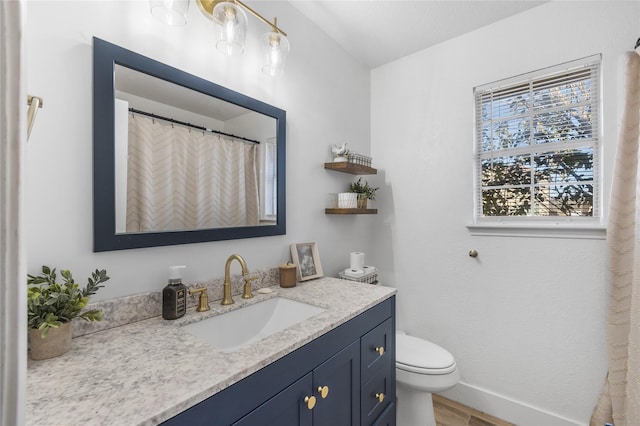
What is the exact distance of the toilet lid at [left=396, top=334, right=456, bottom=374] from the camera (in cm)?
155

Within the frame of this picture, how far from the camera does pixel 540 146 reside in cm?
178

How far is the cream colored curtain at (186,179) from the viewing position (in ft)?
3.59

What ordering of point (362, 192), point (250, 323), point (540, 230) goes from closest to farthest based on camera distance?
point (250, 323) < point (540, 230) < point (362, 192)

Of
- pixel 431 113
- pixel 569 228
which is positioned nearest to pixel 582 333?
pixel 569 228

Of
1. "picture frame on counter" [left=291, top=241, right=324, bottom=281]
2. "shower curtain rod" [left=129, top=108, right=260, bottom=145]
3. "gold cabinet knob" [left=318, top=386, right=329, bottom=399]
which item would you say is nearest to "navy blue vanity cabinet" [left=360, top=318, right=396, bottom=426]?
"gold cabinet knob" [left=318, top=386, right=329, bottom=399]

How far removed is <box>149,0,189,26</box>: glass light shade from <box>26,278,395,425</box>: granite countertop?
1.09m

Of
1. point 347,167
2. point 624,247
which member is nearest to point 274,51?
point 347,167

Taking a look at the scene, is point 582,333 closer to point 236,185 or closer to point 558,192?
point 558,192

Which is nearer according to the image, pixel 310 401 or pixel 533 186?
pixel 310 401

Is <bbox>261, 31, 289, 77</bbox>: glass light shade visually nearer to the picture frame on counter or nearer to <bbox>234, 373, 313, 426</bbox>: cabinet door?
the picture frame on counter

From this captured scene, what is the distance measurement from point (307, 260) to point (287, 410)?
944 millimetres

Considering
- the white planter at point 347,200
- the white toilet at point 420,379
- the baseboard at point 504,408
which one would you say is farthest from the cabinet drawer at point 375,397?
the white planter at point 347,200

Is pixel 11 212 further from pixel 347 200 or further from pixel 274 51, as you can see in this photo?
pixel 347 200

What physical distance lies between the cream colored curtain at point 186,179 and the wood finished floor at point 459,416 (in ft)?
5.65
